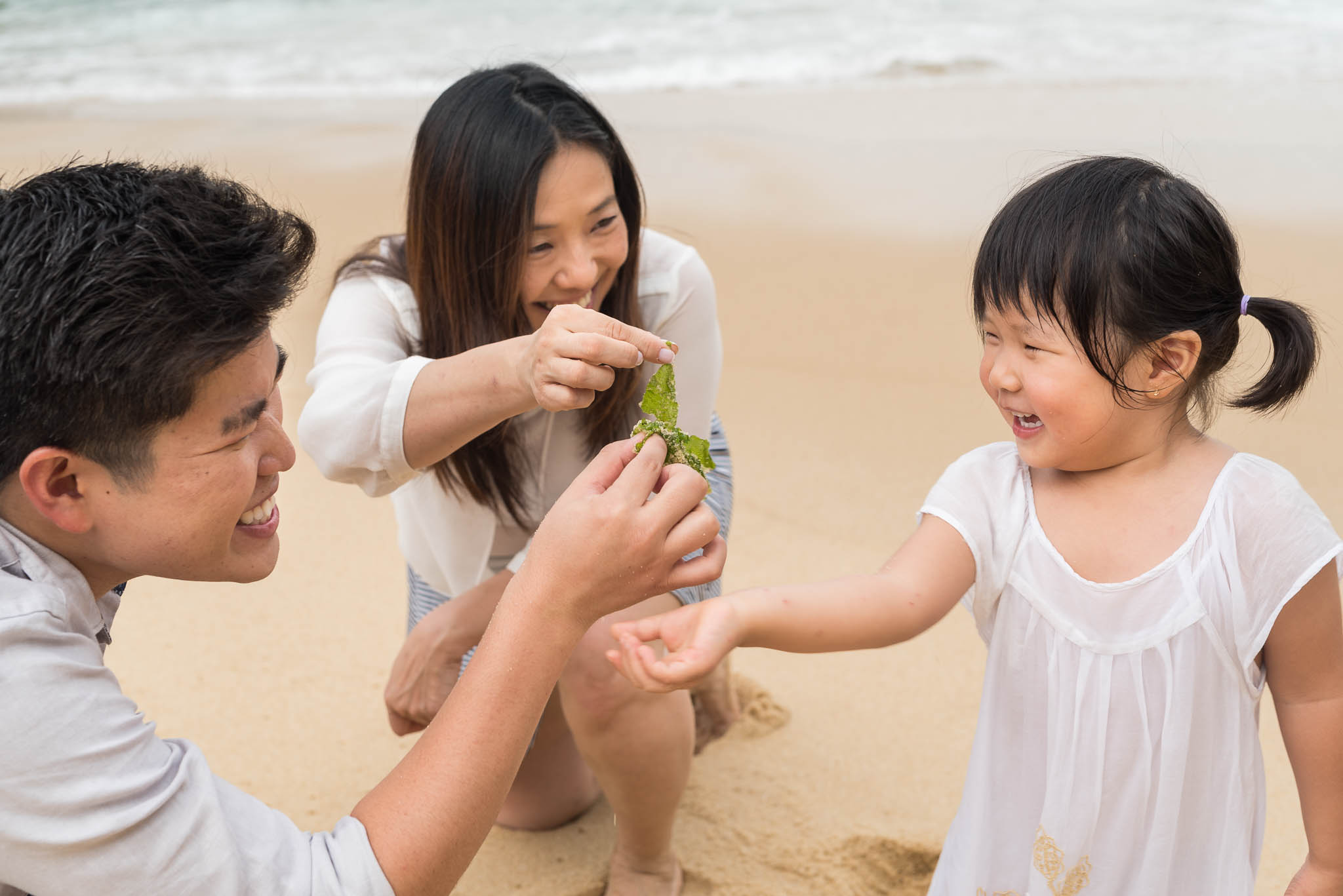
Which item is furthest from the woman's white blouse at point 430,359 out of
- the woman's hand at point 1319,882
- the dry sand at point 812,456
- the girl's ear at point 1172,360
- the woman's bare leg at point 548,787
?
the woman's hand at point 1319,882

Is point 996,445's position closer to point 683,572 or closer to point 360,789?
point 683,572

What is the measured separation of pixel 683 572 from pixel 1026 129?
6421mm

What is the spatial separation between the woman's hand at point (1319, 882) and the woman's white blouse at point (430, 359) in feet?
5.16

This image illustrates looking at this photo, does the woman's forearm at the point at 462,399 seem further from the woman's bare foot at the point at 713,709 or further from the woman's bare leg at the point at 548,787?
the woman's bare foot at the point at 713,709

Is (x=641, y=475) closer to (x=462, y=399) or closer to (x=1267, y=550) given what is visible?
(x=462, y=399)

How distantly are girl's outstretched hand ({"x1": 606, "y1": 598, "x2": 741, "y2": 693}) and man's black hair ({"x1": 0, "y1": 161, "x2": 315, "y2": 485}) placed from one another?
26.8 inches

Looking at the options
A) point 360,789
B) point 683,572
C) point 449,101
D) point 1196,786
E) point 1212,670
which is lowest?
point 360,789

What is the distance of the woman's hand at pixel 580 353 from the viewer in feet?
6.41

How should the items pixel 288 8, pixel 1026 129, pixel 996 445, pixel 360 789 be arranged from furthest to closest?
pixel 288 8
pixel 1026 129
pixel 360 789
pixel 996 445

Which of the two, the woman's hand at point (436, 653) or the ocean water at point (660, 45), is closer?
the woman's hand at point (436, 653)

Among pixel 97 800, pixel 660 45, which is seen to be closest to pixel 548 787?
pixel 97 800

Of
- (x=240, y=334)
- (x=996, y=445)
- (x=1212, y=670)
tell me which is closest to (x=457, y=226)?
(x=240, y=334)

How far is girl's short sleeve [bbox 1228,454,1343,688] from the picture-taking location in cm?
186

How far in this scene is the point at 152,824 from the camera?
1440 mm
